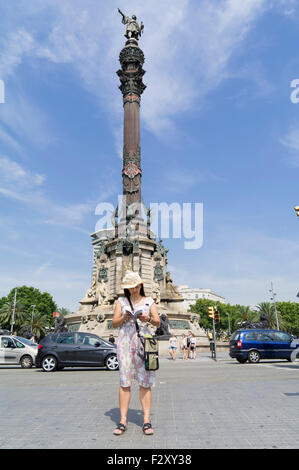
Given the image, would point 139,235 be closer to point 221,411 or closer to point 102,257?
point 102,257

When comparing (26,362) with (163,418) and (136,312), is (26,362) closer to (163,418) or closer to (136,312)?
(163,418)

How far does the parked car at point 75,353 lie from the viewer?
1309cm

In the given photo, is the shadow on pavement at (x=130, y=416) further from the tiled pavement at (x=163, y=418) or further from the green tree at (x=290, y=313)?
the green tree at (x=290, y=313)

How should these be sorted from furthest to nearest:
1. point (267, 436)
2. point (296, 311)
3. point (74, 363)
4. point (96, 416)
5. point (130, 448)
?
1. point (296, 311)
2. point (74, 363)
3. point (96, 416)
4. point (267, 436)
5. point (130, 448)

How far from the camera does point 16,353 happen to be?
16.3m

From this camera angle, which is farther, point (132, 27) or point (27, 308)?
point (27, 308)

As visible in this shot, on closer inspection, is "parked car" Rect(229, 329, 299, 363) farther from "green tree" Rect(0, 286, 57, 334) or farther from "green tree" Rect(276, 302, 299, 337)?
"green tree" Rect(276, 302, 299, 337)

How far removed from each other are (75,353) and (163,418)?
8.76 m

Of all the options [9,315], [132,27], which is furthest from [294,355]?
[9,315]

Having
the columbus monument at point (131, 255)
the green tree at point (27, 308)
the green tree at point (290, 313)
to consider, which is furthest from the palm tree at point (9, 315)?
the green tree at point (290, 313)

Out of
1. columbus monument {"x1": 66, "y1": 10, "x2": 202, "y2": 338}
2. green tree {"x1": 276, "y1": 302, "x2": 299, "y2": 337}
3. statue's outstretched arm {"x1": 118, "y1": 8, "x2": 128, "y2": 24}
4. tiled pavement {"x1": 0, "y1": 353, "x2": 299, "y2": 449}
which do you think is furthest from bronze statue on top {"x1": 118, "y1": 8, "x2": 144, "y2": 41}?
green tree {"x1": 276, "y1": 302, "x2": 299, "y2": 337}

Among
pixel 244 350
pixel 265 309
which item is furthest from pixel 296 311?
pixel 244 350

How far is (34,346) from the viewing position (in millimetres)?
16859
